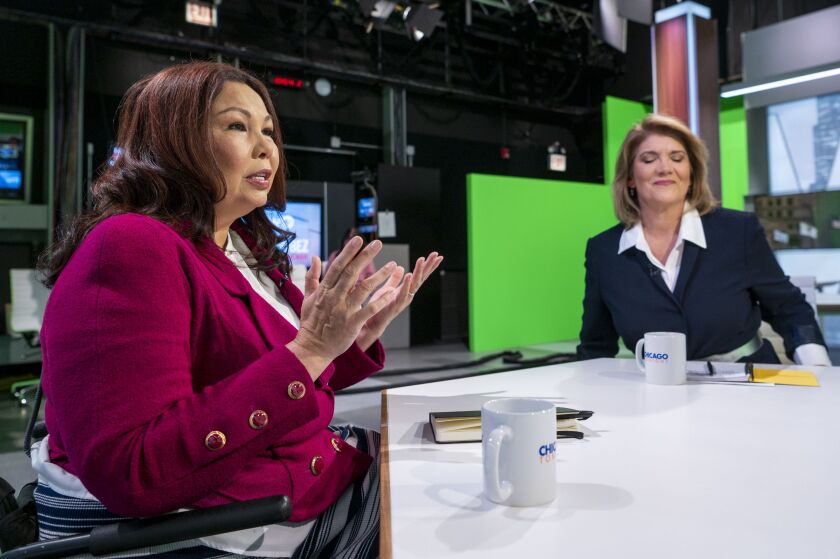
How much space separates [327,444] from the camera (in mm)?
1075

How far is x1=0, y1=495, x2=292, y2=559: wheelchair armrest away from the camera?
2.48 feet

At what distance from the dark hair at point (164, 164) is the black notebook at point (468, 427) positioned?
511mm

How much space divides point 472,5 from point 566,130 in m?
2.56

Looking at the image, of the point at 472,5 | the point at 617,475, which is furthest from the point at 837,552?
the point at 472,5

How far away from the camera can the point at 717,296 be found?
1.90 m

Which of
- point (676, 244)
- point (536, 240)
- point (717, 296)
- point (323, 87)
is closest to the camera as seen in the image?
point (717, 296)

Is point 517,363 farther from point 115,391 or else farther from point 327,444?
point 115,391

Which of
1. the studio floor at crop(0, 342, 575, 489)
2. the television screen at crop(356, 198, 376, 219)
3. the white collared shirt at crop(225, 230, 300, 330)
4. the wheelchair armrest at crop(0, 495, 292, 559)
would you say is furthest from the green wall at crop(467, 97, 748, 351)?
the wheelchair armrest at crop(0, 495, 292, 559)

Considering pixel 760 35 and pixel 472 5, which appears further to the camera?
pixel 472 5

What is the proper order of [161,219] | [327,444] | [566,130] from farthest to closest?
[566,130]
[327,444]
[161,219]

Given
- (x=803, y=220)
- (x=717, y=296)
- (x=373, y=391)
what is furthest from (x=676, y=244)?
(x=803, y=220)

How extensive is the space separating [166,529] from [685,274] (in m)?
1.67

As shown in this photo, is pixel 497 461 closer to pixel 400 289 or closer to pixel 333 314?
pixel 333 314

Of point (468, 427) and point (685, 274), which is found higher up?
point (685, 274)
